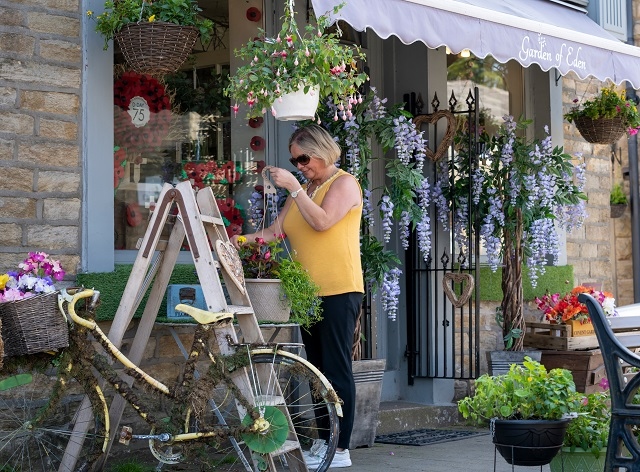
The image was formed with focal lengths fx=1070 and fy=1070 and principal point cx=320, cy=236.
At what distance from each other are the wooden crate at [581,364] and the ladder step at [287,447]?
3.20 metres

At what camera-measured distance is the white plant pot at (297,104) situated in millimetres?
5266

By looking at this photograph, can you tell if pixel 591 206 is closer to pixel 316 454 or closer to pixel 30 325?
pixel 316 454

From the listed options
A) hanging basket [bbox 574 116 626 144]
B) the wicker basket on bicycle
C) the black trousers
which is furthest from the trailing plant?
the wicker basket on bicycle

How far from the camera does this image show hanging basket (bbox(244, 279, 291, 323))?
17.0 feet

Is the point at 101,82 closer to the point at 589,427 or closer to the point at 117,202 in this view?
the point at 117,202

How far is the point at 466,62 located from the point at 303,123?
7.66 ft

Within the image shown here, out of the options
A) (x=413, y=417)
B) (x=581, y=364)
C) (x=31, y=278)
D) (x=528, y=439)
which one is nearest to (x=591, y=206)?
(x=581, y=364)

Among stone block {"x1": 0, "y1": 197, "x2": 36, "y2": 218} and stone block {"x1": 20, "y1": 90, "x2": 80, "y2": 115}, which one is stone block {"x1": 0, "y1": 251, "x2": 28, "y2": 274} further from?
stone block {"x1": 20, "y1": 90, "x2": 80, "y2": 115}

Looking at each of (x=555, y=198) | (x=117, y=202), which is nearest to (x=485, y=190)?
(x=555, y=198)

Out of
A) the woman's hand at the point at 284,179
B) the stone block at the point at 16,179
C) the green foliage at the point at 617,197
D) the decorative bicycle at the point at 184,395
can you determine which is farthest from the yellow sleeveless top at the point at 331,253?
the green foliage at the point at 617,197

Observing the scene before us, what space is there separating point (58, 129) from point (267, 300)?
138 cm

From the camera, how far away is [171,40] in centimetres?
525

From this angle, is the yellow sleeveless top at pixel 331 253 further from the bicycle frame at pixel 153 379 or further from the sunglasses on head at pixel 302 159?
the bicycle frame at pixel 153 379

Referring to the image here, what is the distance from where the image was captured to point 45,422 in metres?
5.04
